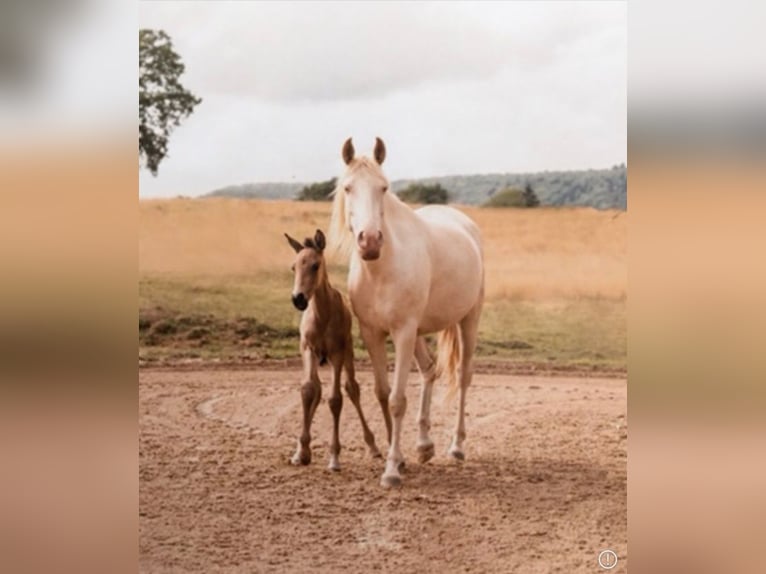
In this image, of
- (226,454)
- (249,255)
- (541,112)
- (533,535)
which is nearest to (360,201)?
(249,255)

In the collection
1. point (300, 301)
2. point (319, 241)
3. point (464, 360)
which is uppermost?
point (319, 241)

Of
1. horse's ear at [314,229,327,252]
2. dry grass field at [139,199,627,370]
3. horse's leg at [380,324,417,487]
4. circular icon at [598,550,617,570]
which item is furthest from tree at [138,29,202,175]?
circular icon at [598,550,617,570]

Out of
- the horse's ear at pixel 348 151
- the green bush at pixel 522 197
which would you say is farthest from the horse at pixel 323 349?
the green bush at pixel 522 197

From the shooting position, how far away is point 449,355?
14.8 ft

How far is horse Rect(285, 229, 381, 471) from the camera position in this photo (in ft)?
14.5

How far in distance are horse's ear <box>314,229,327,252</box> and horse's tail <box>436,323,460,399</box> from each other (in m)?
0.61

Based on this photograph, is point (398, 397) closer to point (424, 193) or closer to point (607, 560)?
point (424, 193)

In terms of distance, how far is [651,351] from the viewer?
3932mm

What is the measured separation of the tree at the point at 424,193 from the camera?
441cm

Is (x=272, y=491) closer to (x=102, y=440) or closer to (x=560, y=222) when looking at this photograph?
(x=102, y=440)

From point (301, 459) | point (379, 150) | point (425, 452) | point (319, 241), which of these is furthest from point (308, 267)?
point (425, 452)

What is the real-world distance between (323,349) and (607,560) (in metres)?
1.41

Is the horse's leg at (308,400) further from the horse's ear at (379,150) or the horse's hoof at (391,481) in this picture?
the horse's ear at (379,150)

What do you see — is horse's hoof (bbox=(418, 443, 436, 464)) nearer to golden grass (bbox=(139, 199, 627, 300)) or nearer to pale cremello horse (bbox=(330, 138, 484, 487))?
pale cremello horse (bbox=(330, 138, 484, 487))
